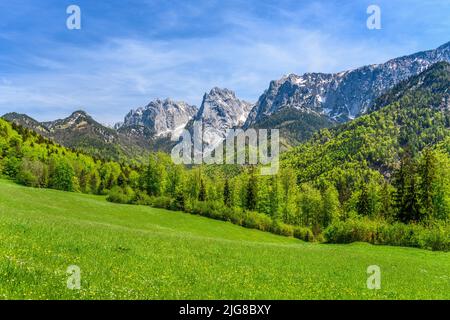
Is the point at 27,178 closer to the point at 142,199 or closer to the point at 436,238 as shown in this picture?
the point at 142,199

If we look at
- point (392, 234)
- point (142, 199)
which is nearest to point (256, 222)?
point (142, 199)

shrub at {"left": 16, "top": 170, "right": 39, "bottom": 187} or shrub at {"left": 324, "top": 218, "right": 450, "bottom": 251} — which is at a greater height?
shrub at {"left": 16, "top": 170, "right": 39, "bottom": 187}

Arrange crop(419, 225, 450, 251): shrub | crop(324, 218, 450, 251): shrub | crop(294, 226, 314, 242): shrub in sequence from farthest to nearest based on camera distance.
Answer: crop(294, 226, 314, 242): shrub → crop(324, 218, 450, 251): shrub → crop(419, 225, 450, 251): shrub

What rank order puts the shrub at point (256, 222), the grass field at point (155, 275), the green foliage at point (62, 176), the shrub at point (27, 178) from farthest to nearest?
the green foliage at point (62, 176), the shrub at point (27, 178), the shrub at point (256, 222), the grass field at point (155, 275)

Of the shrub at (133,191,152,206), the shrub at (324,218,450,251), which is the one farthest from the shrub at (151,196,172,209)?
the shrub at (324,218,450,251)

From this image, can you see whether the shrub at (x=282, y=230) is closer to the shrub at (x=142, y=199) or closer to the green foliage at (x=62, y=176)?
the shrub at (x=142, y=199)

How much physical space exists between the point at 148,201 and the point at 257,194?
36.8 metres

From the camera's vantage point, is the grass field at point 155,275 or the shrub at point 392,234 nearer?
the grass field at point 155,275

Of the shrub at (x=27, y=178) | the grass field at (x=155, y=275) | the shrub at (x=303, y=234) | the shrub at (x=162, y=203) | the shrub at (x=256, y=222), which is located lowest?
the shrub at (x=303, y=234)

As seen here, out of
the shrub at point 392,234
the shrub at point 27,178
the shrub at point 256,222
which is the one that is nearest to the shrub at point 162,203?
the shrub at point 256,222

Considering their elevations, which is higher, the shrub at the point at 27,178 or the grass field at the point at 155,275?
the shrub at the point at 27,178

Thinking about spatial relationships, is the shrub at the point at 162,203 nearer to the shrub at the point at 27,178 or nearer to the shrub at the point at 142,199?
the shrub at the point at 142,199

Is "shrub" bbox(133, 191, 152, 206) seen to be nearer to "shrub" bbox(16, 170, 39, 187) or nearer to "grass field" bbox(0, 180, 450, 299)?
A: "shrub" bbox(16, 170, 39, 187)

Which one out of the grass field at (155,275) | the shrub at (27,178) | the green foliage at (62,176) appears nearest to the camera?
the grass field at (155,275)
